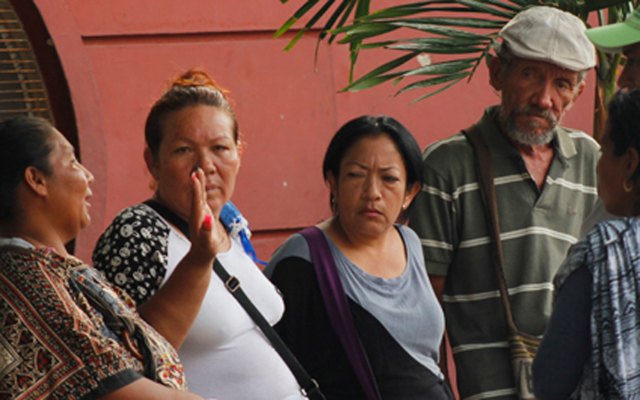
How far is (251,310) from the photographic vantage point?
3332 millimetres

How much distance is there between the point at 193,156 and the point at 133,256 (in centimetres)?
42

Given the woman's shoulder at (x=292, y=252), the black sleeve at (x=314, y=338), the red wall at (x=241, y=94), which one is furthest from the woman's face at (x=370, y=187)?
the red wall at (x=241, y=94)

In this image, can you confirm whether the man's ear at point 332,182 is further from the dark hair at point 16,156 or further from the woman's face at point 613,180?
the dark hair at point 16,156

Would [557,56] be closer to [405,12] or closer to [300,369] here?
[405,12]

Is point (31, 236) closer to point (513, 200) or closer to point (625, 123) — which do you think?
point (625, 123)

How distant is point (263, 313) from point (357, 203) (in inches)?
24.7

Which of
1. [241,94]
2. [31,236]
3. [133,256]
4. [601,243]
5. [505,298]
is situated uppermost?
[241,94]

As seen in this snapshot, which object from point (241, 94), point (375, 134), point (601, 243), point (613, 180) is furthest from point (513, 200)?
point (241, 94)

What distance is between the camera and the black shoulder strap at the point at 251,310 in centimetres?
332

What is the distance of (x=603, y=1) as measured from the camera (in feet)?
14.7

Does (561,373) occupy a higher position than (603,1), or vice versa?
(603,1)

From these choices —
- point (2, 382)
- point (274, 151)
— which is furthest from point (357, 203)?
point (274, 151)

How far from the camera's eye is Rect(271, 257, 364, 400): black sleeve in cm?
368

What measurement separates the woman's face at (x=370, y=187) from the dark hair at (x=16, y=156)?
4.10 feet
